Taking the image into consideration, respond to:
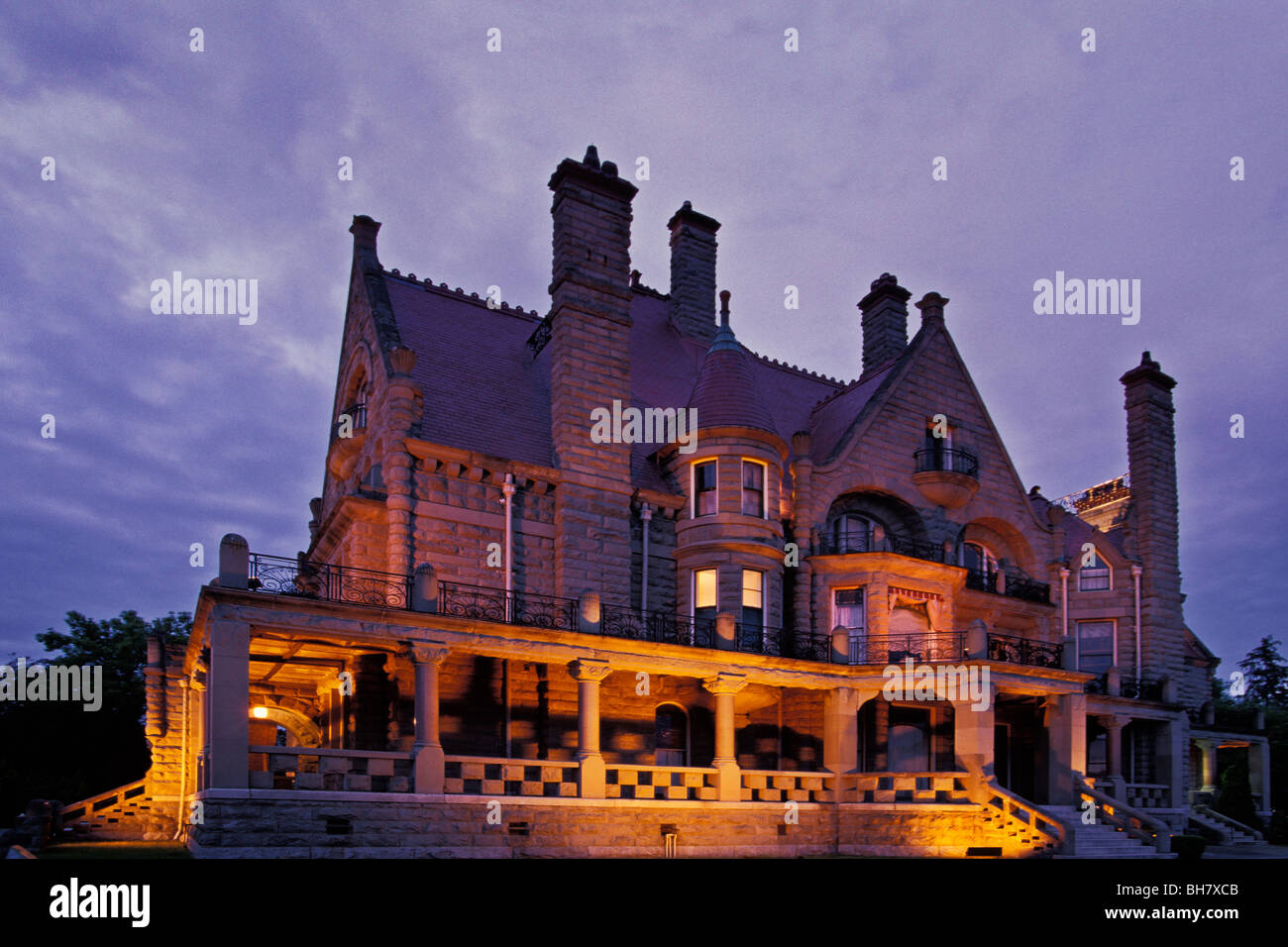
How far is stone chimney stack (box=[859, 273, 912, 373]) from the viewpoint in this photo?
4156 cm

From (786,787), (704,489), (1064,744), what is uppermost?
(704,489)

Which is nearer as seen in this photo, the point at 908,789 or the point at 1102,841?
the point at 1102,841

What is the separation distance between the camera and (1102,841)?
2658cm

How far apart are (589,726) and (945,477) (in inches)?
638

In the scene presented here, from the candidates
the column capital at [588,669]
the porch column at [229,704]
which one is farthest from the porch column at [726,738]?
the porch column at [229,704]

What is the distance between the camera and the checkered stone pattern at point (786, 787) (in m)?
26.6

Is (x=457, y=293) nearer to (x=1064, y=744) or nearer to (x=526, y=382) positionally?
(x=526, y=382)

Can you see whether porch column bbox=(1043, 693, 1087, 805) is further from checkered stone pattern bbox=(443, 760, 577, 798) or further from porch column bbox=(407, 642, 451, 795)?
porch column bbox=(407, 642, 451, 795)

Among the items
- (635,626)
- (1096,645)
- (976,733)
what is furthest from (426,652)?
(1096,645)

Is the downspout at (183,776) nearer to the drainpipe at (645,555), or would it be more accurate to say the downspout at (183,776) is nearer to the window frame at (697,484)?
the drainpipe at (645,555)

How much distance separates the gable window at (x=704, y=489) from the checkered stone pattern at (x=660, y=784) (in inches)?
311

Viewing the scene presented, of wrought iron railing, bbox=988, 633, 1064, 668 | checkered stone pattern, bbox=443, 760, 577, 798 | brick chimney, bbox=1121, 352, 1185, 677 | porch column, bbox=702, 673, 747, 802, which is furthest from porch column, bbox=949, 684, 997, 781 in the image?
brick chimney, bbox=1121, 352, 1185, 677

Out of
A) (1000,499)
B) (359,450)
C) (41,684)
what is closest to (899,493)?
(1000,499)
